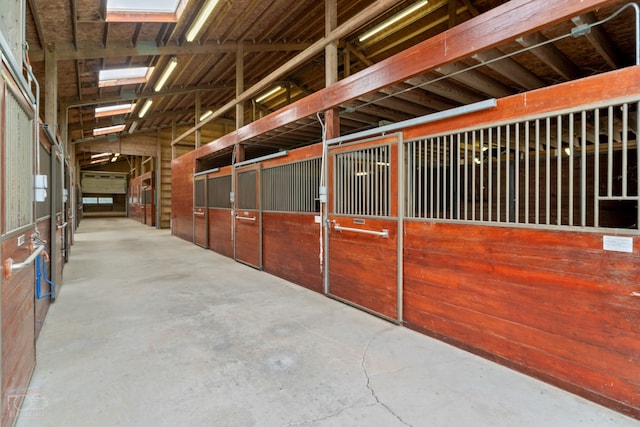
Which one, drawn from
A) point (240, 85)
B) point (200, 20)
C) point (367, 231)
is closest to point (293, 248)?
point (367, 231)

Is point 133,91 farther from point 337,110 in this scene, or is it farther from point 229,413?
point 229,413

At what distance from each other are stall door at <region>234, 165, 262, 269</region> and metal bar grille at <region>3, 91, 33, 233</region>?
3167mm

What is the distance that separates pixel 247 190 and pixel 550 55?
4.27 metres

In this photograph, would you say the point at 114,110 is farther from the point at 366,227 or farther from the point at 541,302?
the point at 541,302

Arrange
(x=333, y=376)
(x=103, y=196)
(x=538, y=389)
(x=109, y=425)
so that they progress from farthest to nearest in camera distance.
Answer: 1. (x=103, y=196)
2. (x=333, y=376)
3. (x=538, y=389)
4. (x=109, y=425)

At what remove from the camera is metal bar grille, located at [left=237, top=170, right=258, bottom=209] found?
5.23 m

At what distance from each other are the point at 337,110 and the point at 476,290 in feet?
7.83

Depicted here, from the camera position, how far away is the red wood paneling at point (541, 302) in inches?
65.4

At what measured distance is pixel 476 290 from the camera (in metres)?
2.27

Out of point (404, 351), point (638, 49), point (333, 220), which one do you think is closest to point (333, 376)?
point (404, 351)

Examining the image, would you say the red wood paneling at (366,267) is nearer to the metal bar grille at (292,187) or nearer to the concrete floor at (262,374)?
the concrete floor at (262,374)

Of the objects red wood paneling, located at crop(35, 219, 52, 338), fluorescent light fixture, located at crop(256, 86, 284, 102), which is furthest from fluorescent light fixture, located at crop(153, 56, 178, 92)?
red wood paneling, located at crop(35, 219, 52, 338)

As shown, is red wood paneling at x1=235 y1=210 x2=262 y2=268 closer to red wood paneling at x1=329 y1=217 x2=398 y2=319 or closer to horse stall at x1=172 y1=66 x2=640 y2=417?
horse stall at x1=172 y1=66 x2=640 y2=417

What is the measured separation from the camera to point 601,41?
8.84 ft
